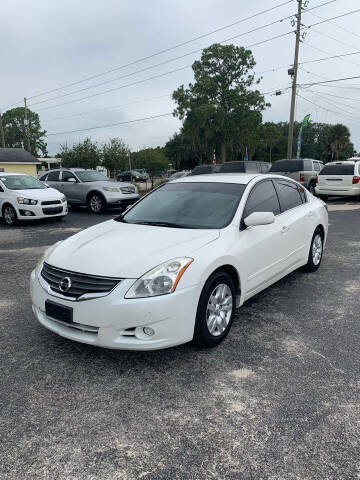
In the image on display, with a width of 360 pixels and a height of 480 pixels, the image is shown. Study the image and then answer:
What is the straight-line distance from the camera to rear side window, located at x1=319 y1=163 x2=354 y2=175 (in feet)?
50.3

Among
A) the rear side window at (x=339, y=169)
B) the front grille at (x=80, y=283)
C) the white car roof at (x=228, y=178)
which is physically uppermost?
the white car roof at (x=228, y=178)

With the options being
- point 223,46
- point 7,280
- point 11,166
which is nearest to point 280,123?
point 223,46

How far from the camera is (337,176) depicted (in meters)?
15.5

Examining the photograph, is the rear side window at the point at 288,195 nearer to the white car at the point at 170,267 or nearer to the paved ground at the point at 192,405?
the white car at the point at 170,267

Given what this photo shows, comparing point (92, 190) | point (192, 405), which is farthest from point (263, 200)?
point (92, 190)

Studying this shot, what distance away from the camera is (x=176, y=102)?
44.1 metres

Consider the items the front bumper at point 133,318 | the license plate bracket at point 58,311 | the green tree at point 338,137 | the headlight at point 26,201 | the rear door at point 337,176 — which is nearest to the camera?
the front bumper at point 133,318

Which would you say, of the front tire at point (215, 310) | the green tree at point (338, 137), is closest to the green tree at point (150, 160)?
the front tire at point (215, 310)

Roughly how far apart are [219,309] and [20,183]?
10.5m

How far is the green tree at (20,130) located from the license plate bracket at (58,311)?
321 ft

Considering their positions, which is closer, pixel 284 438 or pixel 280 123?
pixel 284 438

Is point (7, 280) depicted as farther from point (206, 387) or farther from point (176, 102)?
point (176, 102)

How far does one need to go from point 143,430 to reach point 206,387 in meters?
0.64

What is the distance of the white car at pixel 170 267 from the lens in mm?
3004
